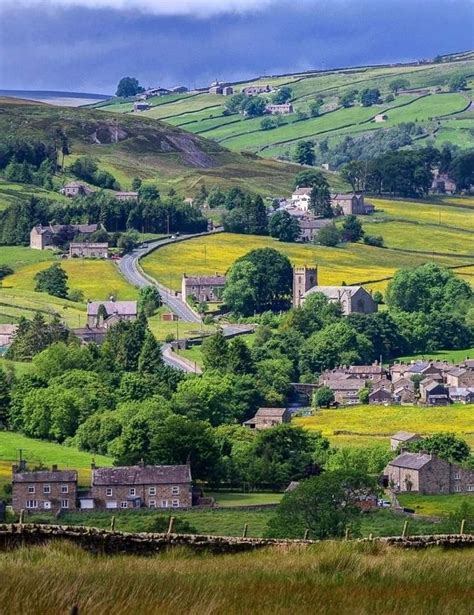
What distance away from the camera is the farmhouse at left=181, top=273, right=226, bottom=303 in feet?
324

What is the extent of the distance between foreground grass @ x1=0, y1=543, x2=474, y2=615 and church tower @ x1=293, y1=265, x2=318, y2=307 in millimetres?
84286

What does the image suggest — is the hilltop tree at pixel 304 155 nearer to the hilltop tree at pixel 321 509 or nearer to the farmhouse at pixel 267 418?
the farmhouse at pixel 267 418

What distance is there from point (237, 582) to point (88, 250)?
9799 cm

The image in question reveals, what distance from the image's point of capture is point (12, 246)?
370 ft

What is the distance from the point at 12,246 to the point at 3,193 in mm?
15377

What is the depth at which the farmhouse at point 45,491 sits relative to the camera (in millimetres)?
46281

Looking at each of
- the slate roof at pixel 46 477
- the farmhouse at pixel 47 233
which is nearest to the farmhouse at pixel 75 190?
the farmhouse at pixel 47 233

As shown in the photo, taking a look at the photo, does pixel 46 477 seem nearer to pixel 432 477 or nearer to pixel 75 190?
pixel 432 477

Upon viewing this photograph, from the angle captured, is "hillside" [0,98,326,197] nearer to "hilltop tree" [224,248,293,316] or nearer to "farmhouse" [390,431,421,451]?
"hilltop tree" [224,248,293,316]

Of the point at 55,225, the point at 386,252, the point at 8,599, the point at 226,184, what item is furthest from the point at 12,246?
the point at 8,599

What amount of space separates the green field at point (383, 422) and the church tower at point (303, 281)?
28424 mm

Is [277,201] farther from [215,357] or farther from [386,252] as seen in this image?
[215,357]

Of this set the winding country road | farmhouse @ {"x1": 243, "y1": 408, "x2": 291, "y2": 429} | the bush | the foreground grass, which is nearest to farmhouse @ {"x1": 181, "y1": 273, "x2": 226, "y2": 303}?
the winding country road

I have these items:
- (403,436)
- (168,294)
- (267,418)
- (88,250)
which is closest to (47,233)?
(88,250)
